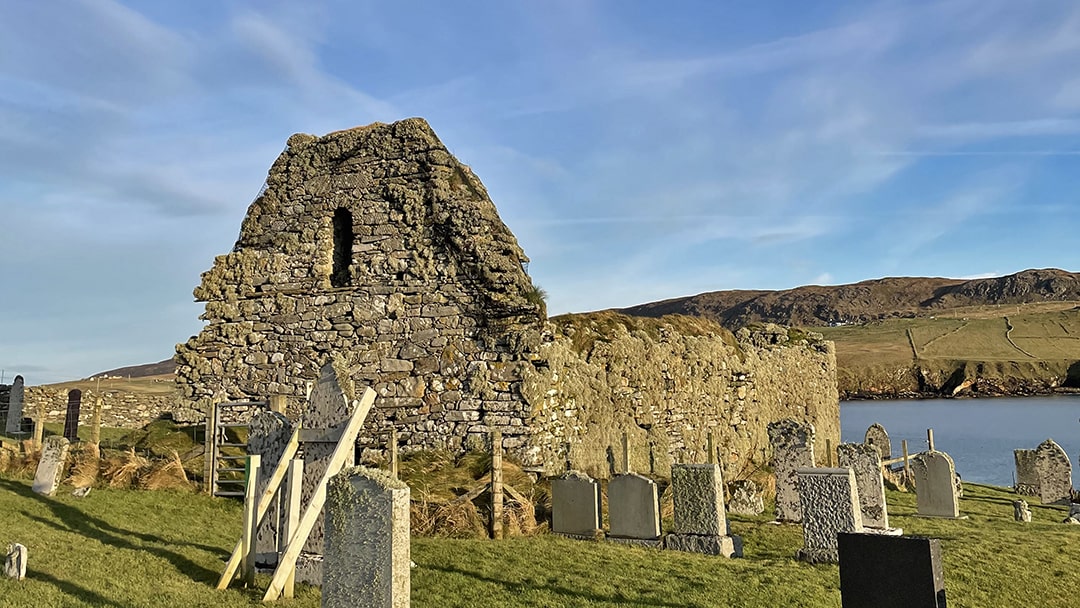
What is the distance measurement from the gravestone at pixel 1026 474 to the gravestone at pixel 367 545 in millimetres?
18421

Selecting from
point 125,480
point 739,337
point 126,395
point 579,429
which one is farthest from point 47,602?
point 126,395

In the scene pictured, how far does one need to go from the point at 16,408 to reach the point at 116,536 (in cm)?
1385

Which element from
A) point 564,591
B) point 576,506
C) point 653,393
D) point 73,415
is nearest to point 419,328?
point 576,506

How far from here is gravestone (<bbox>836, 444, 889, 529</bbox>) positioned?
994 cm

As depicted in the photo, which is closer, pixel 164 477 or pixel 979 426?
pixel 164 477

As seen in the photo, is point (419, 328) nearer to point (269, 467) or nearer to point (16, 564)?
point (269, 467)

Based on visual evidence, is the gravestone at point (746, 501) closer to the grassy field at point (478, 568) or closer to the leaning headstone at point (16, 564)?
the grassy field at point (478, 568)

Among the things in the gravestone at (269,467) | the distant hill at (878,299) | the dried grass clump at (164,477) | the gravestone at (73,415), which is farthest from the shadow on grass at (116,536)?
the distant hill at (878,299)

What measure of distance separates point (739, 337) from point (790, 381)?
2.12m

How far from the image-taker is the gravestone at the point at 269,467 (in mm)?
6156

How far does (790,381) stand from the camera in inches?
723

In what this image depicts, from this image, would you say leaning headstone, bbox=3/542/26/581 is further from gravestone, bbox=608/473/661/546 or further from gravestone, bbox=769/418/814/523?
gravestone, bbox=769/418/814/523

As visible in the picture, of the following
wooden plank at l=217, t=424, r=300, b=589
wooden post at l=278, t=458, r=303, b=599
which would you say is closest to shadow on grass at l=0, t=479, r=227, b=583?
wooden plank at l=217, t=424, r=300, b=589

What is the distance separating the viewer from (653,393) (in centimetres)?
1321
